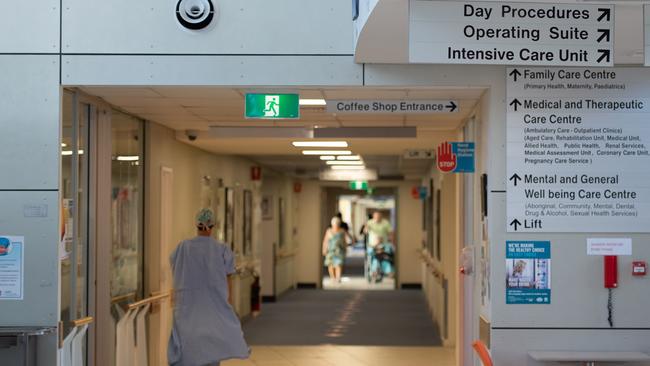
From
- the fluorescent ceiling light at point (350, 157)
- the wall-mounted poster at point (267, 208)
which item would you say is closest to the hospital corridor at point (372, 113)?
the fluorescent ceiling light at point (350, 157)

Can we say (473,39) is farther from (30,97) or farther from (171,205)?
(171,205)

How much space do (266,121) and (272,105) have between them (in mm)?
2175

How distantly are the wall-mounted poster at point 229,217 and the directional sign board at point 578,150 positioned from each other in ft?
24.3

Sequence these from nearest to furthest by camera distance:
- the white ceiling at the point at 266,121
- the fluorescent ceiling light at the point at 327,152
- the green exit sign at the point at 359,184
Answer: the white ceiling at the point at 266,121 < the fluorescent ceiling light at the point at 327,152 < the green exit sign at the point at 359,184

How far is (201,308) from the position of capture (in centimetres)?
734

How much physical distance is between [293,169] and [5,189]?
510 inches

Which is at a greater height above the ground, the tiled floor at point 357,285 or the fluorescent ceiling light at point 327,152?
the fluorescent ceiling light at point 327,152

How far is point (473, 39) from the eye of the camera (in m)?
5.38

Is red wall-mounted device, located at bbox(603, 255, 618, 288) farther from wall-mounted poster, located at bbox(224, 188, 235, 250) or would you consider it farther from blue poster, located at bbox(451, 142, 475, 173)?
wall-mounted poster, located at bbox(224, 188, 235, 250)

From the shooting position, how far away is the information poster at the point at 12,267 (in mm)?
6176

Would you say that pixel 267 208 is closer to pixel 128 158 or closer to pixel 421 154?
pixel 421 154

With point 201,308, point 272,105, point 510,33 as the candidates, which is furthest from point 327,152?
point 510,33

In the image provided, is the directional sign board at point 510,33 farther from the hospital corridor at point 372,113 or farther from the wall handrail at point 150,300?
the wall handrail at point 150,300

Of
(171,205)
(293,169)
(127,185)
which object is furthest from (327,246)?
(127,185)
